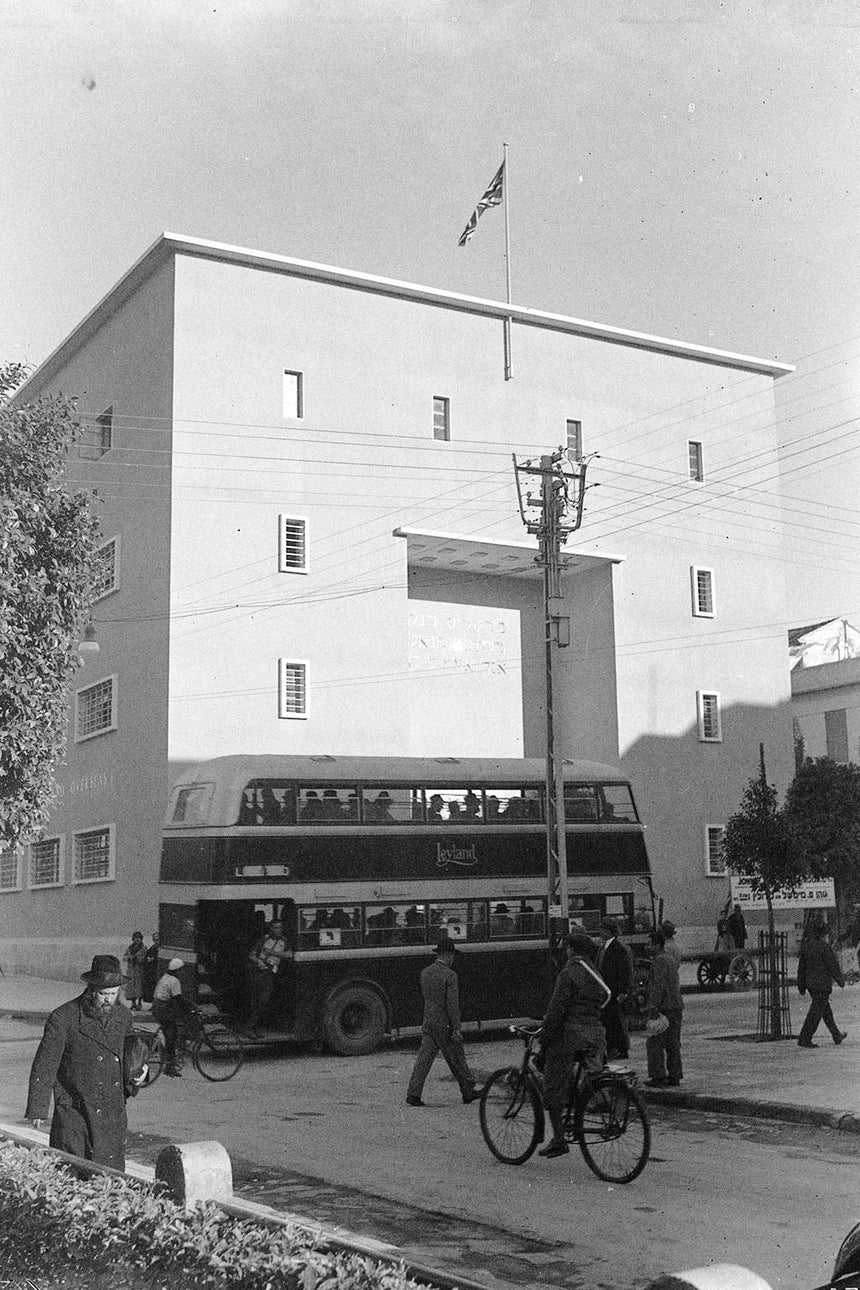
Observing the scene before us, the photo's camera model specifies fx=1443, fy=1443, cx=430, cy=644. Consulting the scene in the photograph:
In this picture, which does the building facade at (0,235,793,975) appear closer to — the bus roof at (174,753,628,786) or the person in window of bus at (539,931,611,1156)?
the bus roof at (174,753,628,786)

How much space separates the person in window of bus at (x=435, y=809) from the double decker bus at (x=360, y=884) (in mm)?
22

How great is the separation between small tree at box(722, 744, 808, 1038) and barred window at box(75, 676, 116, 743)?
53.0 feet

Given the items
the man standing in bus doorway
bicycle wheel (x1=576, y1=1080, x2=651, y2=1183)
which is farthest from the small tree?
bicycle wheel (x1=576, y1=1080, x2=651, y2=1183)

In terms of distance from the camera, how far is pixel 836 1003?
27891 millimetres

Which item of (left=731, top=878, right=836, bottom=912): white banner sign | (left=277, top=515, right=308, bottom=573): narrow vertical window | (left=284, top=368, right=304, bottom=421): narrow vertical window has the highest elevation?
(left=284, top=368, right=304, bottom=421): narrow vertical window

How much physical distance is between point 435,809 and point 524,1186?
38.5 ft

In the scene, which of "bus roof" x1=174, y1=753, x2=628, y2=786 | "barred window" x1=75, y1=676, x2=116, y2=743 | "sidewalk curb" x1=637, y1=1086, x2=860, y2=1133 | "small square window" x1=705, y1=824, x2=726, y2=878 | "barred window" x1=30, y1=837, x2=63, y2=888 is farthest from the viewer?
"small square window" x1=705, y1=824, x2=726, y2=878

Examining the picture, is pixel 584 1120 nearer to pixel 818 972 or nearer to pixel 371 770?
pixel 818 972

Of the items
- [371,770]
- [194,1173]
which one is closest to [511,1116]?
[194,1173]

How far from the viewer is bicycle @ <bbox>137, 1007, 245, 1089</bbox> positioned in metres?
17.8

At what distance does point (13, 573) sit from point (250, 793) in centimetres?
788

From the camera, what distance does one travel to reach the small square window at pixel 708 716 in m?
40.9

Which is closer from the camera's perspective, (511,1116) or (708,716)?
(511,1116)

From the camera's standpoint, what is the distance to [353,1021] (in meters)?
21.1
